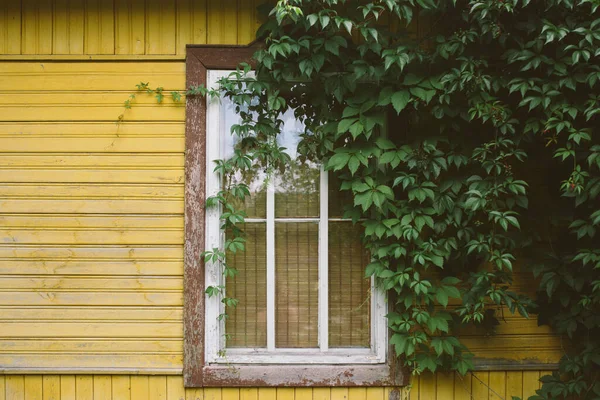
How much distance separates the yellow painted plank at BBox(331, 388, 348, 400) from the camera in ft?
9.06

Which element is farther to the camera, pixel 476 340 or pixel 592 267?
pixel 476 340

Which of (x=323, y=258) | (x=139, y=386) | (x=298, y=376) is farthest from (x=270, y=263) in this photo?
(x=139, y=386)

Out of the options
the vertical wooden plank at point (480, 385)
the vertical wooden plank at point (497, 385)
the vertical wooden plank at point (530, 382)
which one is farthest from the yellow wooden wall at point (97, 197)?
the vertical wooden plank at point (530, 382)

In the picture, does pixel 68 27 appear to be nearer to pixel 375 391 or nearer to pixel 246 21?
pixel 246 21

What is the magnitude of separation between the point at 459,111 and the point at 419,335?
1359 mm

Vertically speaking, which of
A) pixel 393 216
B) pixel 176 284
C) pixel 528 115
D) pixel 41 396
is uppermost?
pixel 528 115

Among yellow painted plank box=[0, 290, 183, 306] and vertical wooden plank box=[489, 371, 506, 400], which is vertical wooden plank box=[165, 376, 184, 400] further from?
vertical wooden plank box=[489, 371, 506, 400]

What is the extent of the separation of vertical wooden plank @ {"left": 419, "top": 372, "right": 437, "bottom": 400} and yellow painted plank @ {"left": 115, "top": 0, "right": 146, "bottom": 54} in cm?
273

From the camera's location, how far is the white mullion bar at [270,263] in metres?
2.79

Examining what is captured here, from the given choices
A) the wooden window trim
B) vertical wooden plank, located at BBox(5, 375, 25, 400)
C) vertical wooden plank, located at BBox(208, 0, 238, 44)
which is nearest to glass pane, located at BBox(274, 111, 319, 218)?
the wooden window trim

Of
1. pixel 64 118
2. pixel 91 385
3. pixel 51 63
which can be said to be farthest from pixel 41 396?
pixel 51 63

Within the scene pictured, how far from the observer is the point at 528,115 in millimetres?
2562

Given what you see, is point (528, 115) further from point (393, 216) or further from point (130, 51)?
point (130, 51)

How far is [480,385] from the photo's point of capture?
9.14ft
